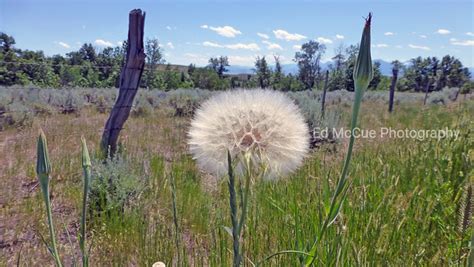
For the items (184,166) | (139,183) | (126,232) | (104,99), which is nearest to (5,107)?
(104,99)

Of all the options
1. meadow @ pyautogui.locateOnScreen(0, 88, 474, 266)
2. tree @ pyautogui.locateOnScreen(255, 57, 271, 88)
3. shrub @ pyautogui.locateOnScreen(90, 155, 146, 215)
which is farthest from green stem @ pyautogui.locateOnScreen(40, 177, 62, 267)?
tree @ pyautogui.locateOnScreen(255, 57, 271, 88)

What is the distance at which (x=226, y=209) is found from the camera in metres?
2.74

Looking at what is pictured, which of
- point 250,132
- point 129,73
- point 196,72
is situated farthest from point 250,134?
point 196,72

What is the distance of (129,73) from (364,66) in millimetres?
4272

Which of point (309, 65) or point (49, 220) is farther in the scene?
point (309, 65)

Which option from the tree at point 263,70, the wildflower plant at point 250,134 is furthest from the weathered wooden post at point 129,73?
the tree at point 263,70

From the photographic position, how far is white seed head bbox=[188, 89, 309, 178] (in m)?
0.98

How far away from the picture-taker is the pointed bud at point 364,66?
0.55 meters

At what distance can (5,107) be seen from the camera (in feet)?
27.1

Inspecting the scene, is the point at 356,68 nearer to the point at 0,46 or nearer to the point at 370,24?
the point at 370,24

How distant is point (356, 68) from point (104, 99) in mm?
12960

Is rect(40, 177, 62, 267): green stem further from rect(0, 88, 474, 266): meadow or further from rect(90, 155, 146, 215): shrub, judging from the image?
rect(90, 155, 146, 215): shrub

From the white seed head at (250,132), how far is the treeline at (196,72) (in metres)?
7.20

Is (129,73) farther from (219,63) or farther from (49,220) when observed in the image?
(219,63)
